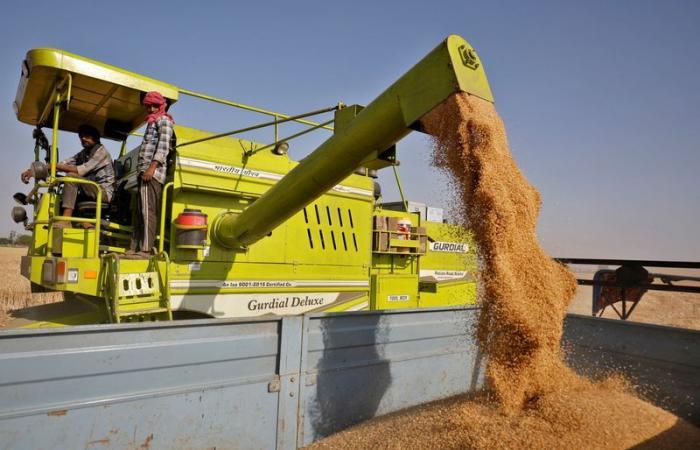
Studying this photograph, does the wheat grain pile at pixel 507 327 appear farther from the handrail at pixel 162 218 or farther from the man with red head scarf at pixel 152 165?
the man with red head scarf at pixel 152 165

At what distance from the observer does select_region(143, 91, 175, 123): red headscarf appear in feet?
13.0

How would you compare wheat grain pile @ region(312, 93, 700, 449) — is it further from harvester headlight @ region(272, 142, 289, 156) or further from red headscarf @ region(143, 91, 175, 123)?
red headscarf @ region(143, 91, 175, 123)

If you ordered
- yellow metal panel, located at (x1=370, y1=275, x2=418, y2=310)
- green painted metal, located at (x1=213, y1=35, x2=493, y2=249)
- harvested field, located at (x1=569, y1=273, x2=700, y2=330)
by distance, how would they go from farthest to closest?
1. harvested field, located at (x1=569, y1=273, x2=700, y2=330)
2. yellow metal panel, located at (x1=370, y1=275, x2=418, y2=310)
3. green painted metal, located at (x1=213, y1=35, x2=493, y2=249)

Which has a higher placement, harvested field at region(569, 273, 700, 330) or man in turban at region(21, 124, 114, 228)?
man in turban at region(21, 124, 114, 228)

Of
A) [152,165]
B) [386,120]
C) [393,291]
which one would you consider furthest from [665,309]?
[152,165]

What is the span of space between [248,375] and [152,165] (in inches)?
77.1

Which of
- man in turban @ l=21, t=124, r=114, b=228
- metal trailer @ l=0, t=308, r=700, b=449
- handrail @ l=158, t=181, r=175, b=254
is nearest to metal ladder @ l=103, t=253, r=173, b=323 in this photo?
handrail @ l=158, t=181, r=175, b=254

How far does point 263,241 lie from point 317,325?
58.9 inches

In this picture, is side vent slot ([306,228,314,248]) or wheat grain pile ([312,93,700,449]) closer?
wheat grain pile ([312,93,700,449])

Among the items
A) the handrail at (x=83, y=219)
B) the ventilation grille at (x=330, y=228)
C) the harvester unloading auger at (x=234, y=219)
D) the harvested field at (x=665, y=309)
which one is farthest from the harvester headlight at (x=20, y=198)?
the harvested field at (x=665, y=309)

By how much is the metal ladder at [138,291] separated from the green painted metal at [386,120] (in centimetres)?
98

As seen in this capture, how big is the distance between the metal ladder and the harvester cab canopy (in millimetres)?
1384

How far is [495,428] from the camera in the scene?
2678mm

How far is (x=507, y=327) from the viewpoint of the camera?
2697 millimetres
